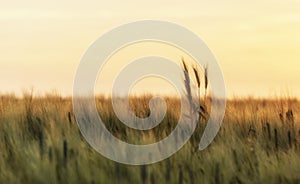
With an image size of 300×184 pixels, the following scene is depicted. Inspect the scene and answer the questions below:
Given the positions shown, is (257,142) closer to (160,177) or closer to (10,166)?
(160,177)

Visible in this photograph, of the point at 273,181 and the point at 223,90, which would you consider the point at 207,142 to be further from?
the point at 273,181

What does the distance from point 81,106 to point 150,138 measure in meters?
1.72

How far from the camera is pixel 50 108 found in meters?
6.94

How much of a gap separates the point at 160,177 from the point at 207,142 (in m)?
1.34

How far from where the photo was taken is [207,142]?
5676mm

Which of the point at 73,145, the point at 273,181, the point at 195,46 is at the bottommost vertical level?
the point at 273,181

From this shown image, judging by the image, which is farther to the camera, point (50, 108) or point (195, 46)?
point (50, 108)

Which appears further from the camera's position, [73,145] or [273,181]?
[73,145]

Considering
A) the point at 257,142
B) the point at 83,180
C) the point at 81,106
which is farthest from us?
the point at 81,106

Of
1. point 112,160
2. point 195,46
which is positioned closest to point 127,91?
point 195,46

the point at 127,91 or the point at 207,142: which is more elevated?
the point at 127,91

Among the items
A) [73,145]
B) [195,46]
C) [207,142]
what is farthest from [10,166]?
[195,46]

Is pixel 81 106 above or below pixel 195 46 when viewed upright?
below

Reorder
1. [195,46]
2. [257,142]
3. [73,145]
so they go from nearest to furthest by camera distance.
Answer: [73,145] < [257,142] < [195,46]
